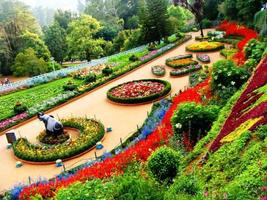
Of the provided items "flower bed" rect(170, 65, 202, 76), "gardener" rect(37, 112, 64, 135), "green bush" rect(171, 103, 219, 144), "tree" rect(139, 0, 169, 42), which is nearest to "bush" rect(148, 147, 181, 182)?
"green bush" rect(171, 103, 219, 144)

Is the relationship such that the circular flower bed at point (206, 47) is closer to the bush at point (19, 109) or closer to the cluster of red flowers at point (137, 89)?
the cluster of red flowers at point (137, 89)

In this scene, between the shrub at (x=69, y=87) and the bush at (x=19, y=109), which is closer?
the bush at (x=19, y=109)

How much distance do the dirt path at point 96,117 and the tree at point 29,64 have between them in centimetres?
1894

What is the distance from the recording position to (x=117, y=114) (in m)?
22.2

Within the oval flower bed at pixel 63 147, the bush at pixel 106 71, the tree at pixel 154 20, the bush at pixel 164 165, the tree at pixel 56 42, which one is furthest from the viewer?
the tree at pixel 56 42

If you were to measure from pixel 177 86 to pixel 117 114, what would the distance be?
570 cm

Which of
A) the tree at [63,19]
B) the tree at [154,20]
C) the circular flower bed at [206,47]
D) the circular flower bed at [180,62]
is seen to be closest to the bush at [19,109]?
the circular flower bed at [180,62]

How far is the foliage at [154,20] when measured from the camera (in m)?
43.2

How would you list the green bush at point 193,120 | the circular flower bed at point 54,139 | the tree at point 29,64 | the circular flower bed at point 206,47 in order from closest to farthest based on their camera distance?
Result: the green bush at point 193,120 < the circular flower bed at point 54,139 < the circular flower bed at point 206,47 < the tree at point 29,64

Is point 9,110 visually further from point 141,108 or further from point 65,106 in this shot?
point 141,108

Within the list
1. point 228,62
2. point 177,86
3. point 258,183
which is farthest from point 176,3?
point 258,183

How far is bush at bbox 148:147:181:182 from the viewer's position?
364 inches

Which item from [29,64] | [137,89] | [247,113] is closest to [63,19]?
[29,64]

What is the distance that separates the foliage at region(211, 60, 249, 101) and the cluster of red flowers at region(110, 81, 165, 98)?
7.48 m
